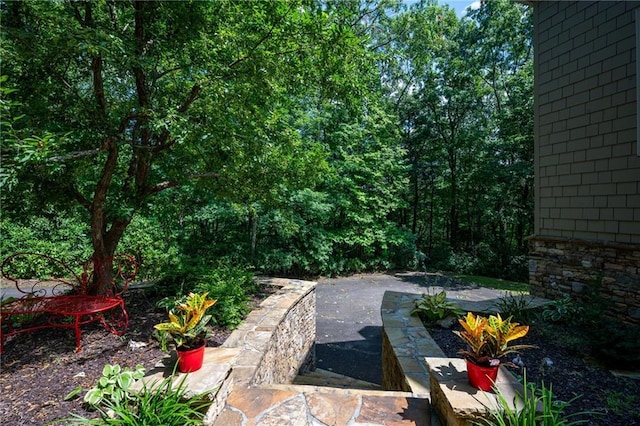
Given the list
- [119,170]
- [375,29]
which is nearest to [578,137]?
[119,170]

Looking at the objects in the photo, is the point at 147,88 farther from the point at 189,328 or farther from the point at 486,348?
the point at 486,348

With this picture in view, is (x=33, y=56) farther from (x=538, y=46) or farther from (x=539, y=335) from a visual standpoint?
(x=538, y=46)

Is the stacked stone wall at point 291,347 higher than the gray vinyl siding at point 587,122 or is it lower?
lower

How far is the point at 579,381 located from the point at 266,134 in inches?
159

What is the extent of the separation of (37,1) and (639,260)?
22.6ft

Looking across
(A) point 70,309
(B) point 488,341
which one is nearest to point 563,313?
(B) point 488,341

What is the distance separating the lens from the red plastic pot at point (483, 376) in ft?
5.86

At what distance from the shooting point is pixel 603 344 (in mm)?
2811

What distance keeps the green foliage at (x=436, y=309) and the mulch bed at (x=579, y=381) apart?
45 cm

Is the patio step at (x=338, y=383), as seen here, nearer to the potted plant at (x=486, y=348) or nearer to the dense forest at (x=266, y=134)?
the potted plant at (x=486, y=348)

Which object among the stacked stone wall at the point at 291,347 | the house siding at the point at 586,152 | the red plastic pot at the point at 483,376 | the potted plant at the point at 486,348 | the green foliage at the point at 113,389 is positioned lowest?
the stacked stone wall at the point at 291,347

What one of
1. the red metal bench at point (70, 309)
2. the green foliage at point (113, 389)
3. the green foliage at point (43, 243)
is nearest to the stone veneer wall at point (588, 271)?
the green foliage at point (113, 389)

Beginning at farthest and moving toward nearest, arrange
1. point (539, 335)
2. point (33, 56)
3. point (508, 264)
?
point (508, 264) < point (539, 335) < point (33, 56)

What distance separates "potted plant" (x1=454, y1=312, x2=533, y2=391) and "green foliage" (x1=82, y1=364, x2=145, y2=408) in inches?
81.3
